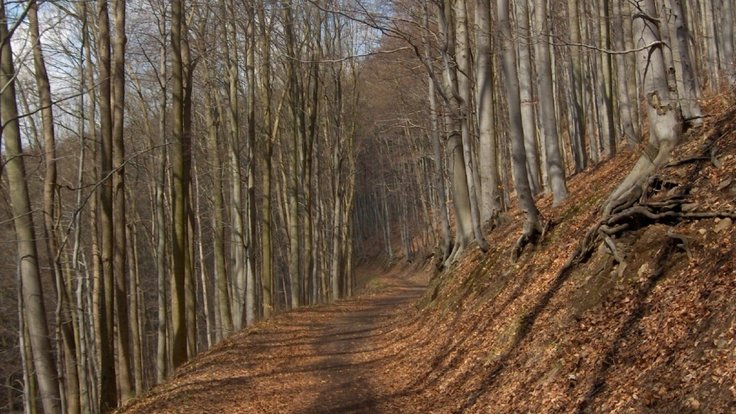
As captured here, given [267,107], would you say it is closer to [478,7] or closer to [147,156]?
[147,156]

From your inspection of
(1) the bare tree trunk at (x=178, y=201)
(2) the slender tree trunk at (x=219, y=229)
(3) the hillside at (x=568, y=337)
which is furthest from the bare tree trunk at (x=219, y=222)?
(1) the bare tree trunk at (x=178, y=201)

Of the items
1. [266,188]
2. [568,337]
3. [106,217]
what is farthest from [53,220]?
[568,337]

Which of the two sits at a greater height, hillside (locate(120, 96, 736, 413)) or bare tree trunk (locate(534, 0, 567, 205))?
bare tree trunk (locate(534, 0, 567, 205))

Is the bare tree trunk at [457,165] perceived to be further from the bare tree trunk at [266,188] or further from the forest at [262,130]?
the bare tree trunk at [266,188]

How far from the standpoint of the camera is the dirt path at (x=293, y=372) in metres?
9.32

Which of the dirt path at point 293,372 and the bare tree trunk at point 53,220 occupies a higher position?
the bare tree trunk at point 53,220

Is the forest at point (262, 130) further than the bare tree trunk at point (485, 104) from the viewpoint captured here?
No

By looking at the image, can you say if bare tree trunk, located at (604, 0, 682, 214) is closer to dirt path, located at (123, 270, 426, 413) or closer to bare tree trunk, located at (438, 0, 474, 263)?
dirt path, located at (123, 270, 426, 413)

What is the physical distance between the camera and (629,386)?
503 centimetres

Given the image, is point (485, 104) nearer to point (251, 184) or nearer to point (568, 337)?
point (568, 337)

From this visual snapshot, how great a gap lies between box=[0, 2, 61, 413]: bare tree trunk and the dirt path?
5.30 feet

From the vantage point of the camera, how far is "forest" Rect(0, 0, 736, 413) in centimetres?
852

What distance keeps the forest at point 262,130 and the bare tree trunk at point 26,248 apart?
28mm

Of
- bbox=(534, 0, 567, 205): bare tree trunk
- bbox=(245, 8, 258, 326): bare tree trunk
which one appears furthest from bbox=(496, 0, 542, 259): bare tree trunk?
bbox=(245, 8, 258, 326): bare tree trunk
